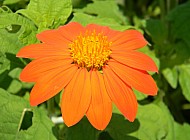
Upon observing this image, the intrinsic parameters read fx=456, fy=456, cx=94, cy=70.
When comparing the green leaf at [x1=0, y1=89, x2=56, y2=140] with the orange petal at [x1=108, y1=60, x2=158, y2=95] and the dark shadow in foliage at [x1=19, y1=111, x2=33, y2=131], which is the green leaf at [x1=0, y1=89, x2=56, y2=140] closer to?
the dark shadow in foliage at [x1=19, y1=111, x2=33, y2=131]

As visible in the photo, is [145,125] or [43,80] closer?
[43,80]

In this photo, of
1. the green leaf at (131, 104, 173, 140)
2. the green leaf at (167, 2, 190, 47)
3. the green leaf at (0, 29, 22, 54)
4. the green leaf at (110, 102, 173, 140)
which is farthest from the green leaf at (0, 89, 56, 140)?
the green leaf at (167, 2, 190, 47)

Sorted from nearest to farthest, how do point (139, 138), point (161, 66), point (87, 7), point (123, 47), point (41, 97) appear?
point (41, 97)
point (123, 47)
point (139, 138)
point (87, 7)
point (161, 66)

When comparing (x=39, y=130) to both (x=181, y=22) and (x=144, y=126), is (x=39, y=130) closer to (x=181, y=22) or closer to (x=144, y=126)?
(x=144, y=126)

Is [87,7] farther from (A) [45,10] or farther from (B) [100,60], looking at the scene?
(B) [100,60]

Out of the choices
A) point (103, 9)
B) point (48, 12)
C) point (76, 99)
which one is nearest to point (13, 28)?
point (48, 12)

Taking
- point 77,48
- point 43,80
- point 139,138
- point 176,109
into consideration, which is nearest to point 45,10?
point 77,48
